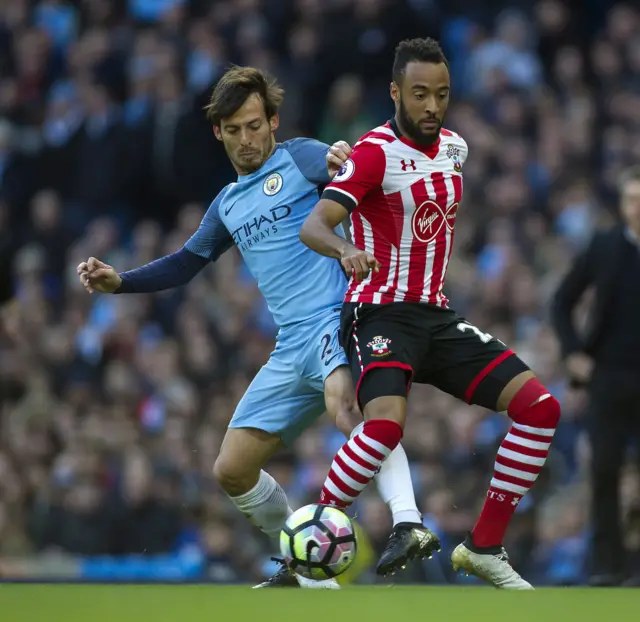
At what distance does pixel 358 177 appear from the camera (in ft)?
20.4

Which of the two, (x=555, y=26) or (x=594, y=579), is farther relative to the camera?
(x=555, y=26)

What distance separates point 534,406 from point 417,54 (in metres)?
1.51

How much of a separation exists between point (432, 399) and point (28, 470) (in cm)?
329

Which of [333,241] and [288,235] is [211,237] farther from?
[333,241]

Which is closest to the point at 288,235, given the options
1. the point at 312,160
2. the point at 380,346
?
the point at 312,160

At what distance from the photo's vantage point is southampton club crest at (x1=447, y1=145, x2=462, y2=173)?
6.51 m

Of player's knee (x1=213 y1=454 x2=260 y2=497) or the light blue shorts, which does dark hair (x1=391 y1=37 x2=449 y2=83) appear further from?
player's knee (x1=213 y1=454 x2=260 y2=497)

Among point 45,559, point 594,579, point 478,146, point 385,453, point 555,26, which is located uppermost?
point 555,26

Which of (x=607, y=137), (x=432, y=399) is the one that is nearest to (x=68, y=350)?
(x=432, y=399)

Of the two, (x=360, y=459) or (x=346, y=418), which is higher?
(x=346, y=418)

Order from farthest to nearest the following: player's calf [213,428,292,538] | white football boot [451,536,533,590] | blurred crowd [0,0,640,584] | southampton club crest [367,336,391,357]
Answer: blurred crowd [0,0,640,584] → player's calf [213,428,292,538] → white football boot [451,536,533,590] → southampton club crest [367,336,391,357]

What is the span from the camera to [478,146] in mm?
12492

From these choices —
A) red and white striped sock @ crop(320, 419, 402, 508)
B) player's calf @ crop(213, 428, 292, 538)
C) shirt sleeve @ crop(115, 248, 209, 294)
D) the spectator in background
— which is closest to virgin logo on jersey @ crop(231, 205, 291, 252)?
shirt sleeve @ crop(115, 248, 209, 294)

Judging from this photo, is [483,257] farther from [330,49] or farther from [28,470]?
[28,470]
